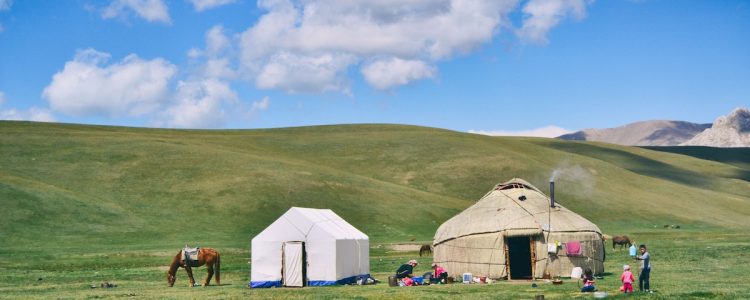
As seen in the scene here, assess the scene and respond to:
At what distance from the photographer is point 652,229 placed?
3435 inches

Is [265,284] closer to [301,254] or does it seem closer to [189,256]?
[301,254]

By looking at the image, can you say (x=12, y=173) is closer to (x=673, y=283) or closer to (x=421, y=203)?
(x=421, y=203)

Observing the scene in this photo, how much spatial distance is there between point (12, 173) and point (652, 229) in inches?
2407

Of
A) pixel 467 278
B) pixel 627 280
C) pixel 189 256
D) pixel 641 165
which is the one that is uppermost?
pixel 641 165

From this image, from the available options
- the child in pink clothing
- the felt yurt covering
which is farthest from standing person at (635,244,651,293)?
the felt yurt covering

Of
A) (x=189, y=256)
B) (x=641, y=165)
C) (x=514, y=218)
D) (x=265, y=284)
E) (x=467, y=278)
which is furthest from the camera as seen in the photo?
(x=641, y=165)

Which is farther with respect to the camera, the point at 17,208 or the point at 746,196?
the point at 746,196

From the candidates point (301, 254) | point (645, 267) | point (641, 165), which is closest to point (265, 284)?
point (301, 254)

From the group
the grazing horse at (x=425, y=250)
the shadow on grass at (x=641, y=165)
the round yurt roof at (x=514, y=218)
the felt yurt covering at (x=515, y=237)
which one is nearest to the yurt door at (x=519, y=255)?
the felt yurt covering at (x=515, y=237)

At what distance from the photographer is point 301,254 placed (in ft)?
116

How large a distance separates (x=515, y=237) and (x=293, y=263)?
9.76 metres

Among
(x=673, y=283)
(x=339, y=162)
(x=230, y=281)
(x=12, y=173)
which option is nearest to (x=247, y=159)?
(x=339, y=162)

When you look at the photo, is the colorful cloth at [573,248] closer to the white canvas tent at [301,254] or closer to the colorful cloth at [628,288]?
the white canvas tent at [301,254]

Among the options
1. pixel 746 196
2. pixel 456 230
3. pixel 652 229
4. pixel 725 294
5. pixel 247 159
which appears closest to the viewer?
pixel 725 294
